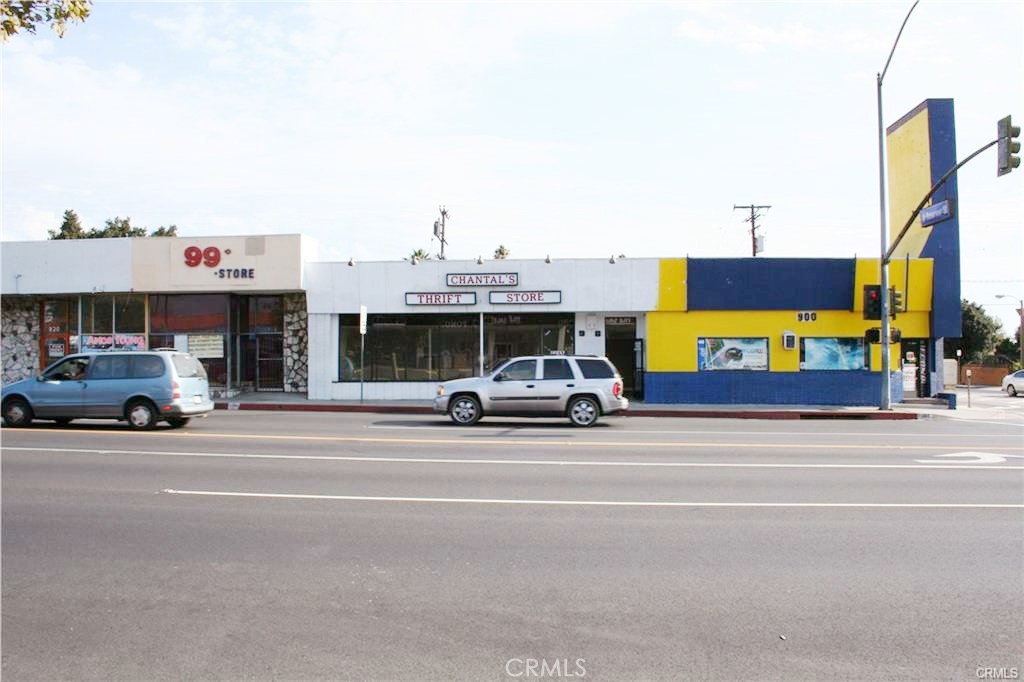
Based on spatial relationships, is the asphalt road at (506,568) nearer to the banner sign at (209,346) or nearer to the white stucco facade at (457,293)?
the white stucco facade at (457,293)

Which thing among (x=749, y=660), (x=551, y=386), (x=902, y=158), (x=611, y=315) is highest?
(x=902, y=158)

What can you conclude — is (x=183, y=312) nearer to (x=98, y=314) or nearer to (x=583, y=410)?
(x=98, y=314)

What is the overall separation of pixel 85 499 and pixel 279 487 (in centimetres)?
209

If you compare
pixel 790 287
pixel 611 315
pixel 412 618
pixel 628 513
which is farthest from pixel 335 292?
pixel 412 618

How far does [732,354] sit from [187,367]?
17115mm

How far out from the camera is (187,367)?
647 inches

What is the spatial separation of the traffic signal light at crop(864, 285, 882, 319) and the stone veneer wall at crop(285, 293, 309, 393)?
18354 millimetres

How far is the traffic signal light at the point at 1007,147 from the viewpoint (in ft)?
52.9

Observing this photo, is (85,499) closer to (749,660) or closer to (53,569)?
(53,569)

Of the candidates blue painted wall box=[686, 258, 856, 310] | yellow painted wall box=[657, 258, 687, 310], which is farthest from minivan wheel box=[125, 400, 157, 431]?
blue painted wall box=[686, 258, 856, 310]

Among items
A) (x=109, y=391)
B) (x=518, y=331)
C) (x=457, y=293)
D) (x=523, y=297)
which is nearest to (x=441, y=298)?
(x=457, y=293)

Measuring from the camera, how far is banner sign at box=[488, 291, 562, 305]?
25484 millimetres

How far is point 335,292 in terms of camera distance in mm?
25938

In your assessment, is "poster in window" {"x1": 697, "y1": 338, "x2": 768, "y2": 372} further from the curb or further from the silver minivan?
the silver minivan
